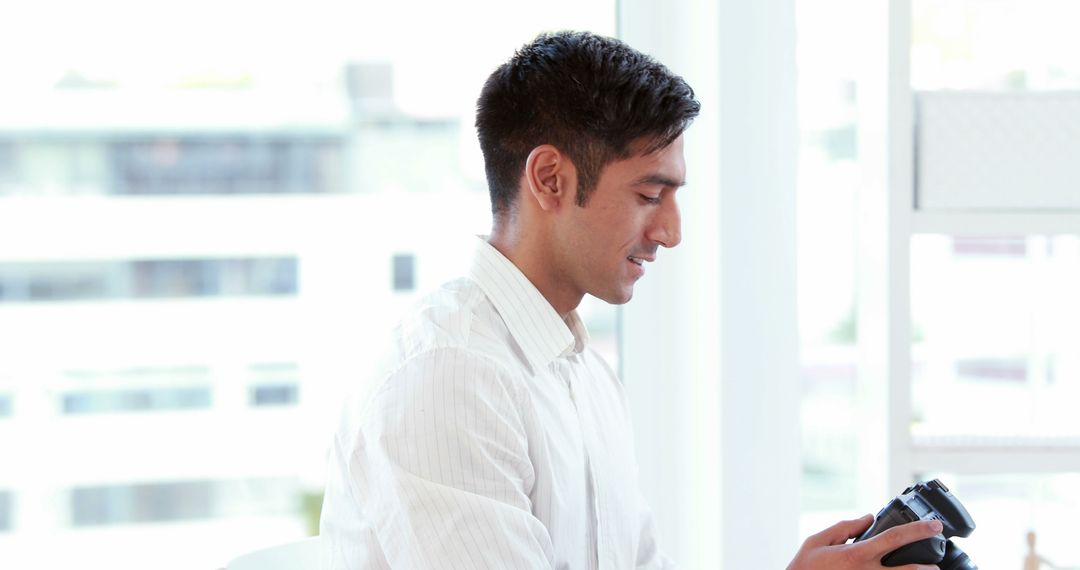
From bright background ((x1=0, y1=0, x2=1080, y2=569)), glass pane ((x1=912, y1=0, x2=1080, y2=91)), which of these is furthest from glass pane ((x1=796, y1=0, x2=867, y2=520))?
glass pane ((x1=912, y1=0, x2=1080, y2=91))

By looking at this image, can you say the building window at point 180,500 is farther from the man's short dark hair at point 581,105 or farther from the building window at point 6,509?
the man's short dark hair at point 581,105

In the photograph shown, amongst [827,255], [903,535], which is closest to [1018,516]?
[827,255]

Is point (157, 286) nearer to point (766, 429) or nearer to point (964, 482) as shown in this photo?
point (766, 429)

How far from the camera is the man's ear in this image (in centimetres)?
112

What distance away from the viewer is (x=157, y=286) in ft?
5.47

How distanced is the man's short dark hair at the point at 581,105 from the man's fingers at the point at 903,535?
0.44m

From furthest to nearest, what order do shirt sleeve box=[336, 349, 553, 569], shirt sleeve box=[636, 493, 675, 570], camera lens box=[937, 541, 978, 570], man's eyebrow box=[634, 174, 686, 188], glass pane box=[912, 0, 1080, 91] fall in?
glass pane box=[912, 0, 1080, 91] < shirt sleeve box=[636, 493, 675, 570] < man's eyebrow box=[634, 174, 686, 188] < camera lens box=[937, 541, 978, 570] < shirt sleeve box=[336, 349, 553, 569]

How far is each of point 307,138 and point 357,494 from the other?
0.83 m

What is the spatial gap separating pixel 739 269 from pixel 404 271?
53 centimetres

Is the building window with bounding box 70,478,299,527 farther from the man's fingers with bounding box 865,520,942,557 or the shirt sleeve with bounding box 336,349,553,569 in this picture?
the man's fingers with bounding box 865,520,942,557

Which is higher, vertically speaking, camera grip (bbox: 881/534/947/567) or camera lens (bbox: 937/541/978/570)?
camera grip (bbox: 881/534/947/567)

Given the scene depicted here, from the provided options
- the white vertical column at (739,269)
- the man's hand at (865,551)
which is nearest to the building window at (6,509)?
the white vertical column at (739,269)

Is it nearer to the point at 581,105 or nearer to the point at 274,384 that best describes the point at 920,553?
the point at 581,105

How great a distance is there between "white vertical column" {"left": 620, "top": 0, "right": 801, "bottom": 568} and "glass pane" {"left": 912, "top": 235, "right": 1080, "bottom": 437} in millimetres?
212
